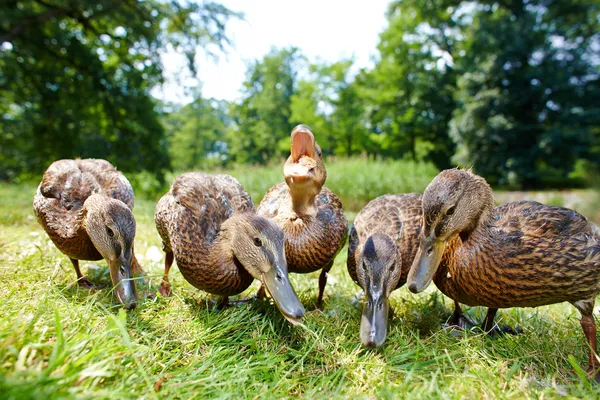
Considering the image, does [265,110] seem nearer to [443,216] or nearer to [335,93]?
[335,93]

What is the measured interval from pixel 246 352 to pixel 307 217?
1.20m

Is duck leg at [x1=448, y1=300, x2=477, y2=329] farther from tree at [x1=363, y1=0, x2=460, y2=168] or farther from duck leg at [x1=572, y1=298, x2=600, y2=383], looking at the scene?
tree at [x1=363, y1=0, x2=460, y2=168]

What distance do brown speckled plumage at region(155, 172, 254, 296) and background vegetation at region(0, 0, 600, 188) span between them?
286 inches

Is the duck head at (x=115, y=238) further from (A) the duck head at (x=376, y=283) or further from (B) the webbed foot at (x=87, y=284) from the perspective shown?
(A) the duck head at (x=376, y=283)

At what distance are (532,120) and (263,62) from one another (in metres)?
24.9

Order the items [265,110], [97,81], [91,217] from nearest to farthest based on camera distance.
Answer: [91,217], [97,81], [265,110]

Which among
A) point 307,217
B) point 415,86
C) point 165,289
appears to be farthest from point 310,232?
point 415,86

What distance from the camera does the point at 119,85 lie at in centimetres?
1052

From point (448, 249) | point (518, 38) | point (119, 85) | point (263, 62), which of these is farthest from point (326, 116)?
point (448, 249)

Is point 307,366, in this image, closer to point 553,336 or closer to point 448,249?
point 448,249

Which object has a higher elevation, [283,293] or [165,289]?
[283,293]

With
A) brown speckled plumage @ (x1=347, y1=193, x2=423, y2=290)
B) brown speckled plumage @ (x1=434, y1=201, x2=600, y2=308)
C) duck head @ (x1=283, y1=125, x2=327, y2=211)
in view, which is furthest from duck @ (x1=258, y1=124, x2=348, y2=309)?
brown speckled plumage @ (x1=434, y1=201, x2=600, y2=308)

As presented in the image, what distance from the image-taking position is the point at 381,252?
7.44 feet

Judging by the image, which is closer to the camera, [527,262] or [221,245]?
[527,262]
